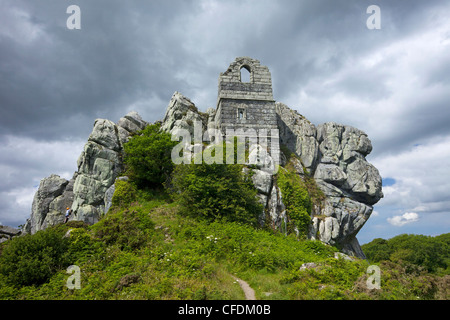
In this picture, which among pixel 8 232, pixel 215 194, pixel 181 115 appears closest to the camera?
pixel 215 194

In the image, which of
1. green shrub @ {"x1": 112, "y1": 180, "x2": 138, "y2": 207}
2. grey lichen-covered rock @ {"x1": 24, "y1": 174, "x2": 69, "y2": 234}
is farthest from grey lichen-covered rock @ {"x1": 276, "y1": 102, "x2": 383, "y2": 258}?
grey lichen-covered rock @ {"x1": 24, "y1": 174, "x2": 69, "y2": 234}

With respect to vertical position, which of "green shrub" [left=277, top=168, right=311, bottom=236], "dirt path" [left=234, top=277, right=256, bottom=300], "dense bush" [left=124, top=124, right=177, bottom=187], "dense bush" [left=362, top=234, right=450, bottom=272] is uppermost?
"dense bush" [left=124, top=124, right=177, bottom=187]

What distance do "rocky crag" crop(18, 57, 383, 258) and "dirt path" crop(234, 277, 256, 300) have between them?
777cm

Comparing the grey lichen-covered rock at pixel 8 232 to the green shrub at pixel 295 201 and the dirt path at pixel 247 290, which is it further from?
the green shrub at pixel 295 201

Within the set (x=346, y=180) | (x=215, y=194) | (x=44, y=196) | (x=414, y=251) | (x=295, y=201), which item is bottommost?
(x=414, y=251)

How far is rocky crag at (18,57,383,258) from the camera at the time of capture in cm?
2272

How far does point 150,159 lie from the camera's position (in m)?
21.3

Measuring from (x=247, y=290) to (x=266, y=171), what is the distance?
11884mm

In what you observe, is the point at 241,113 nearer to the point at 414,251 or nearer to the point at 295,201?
the point at 295,201

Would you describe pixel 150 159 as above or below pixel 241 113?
below

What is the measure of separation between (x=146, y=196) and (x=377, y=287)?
17.5 m

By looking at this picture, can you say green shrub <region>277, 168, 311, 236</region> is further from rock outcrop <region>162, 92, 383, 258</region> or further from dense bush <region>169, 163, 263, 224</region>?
dense bush <region>169, 163, 263, 224</region>

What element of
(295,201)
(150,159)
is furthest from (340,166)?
(150,159)
